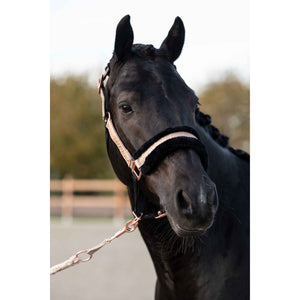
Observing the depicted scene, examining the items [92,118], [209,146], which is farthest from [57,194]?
[209,146]

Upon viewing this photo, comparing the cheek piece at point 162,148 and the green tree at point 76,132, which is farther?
the green tree at point 76,132

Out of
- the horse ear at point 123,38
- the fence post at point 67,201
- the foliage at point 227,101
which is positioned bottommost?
the horse ear at point 123,38

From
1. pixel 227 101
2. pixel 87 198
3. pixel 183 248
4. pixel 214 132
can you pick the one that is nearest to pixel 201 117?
pixel 214 132

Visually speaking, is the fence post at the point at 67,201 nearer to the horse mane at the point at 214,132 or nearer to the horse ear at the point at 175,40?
the horse mane at the point at 214,132

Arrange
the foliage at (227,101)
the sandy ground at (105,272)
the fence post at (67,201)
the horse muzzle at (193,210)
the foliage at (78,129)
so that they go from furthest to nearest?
the foliage at (78,129) < the fence post at (67,201) < the foliage at (227,101) < the sandy ground at (105,272) < the horse muzzle at (193,210)

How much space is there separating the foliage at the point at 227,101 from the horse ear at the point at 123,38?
968 centimetres

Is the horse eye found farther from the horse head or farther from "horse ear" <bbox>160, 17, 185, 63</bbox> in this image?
"horse ear" <bbox>160, 17, 185, 63</bbox>

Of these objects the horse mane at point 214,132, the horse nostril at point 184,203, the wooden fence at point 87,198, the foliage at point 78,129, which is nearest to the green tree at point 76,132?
the foliage at point 78,129

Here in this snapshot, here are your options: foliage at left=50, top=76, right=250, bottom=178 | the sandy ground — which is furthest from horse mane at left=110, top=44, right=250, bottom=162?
foliage at left=50, top=76, right=250, bottom=178

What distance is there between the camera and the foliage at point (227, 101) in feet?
39.7
